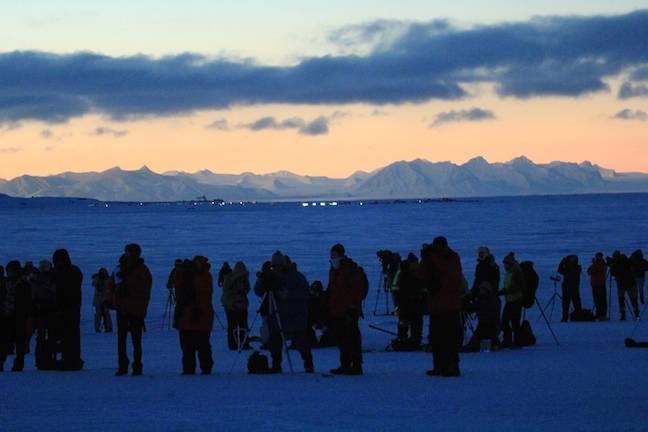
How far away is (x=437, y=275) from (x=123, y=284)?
344cm

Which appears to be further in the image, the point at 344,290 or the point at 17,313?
the point at 17,313

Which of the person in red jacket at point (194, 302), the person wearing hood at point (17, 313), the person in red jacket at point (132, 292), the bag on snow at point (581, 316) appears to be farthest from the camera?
the bag on snow at point (581, 316)

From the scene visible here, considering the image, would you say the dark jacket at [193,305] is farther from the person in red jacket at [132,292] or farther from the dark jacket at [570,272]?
the dark jacket at [570,272]

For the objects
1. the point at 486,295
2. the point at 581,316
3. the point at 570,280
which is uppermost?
the point at 486,295

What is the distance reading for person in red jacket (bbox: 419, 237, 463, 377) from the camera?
12.3 metres

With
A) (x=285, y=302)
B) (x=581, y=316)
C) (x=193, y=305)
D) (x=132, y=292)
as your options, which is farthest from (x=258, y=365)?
(x=581, y=316)

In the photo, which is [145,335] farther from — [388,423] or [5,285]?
[388,423]

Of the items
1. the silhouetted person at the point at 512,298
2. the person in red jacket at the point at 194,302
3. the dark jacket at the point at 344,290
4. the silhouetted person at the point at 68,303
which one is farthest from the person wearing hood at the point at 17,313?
the silhouetted person at the point at 512,298

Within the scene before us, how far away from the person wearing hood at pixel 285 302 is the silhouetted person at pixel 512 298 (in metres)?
4.04

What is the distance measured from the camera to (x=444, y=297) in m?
12.4

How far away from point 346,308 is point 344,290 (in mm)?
201

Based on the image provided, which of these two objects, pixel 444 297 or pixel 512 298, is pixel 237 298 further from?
pixel 444 297

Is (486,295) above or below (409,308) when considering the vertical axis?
above

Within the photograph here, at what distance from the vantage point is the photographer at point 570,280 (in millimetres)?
21953
